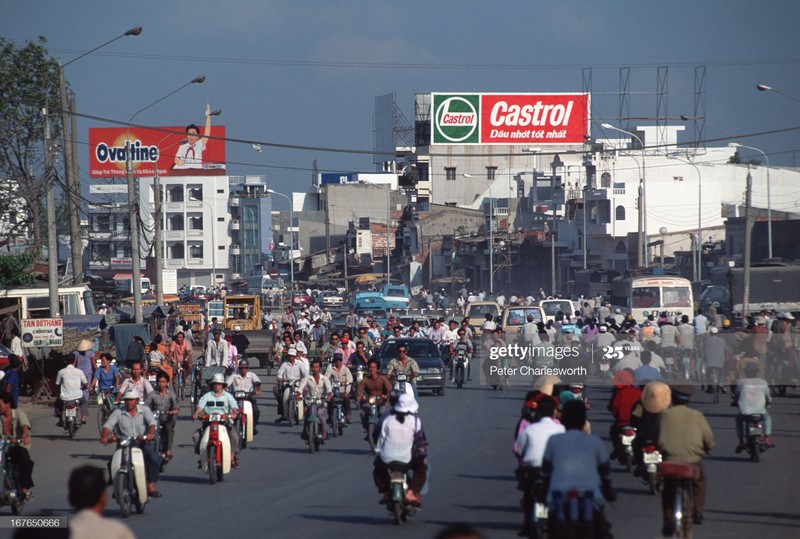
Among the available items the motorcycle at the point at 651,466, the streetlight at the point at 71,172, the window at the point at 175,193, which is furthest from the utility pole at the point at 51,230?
Result: the window at the point at 175,193

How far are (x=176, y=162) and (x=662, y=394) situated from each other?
92263 millimetres

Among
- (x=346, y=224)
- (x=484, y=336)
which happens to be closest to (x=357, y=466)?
(x=484, y=336)

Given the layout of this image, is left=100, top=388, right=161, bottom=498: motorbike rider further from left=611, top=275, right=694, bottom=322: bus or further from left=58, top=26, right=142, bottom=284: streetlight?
left=611, top=275, right=694, bottom=322: bus

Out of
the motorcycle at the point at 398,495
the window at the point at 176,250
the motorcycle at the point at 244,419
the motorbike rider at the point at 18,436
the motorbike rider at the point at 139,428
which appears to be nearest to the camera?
the motorcycle at the point at 398,495

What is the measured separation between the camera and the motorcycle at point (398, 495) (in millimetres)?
12305

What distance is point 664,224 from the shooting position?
82.6m

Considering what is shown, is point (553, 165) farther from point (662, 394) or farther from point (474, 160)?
point (662, 394)

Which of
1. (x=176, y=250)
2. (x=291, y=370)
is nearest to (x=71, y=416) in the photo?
(x=291, y=370)

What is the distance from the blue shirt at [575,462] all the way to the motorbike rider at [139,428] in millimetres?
6507

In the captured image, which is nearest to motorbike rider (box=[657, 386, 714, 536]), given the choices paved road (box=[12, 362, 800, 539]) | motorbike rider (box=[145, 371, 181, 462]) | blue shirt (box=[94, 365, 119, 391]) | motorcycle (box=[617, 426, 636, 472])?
paved road (box=[12, 362, 800, 539])

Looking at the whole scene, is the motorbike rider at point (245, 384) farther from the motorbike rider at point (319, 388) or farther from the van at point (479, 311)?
the van at point (479, 311)

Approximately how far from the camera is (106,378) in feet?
71.3

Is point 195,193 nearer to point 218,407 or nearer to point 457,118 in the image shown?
point 457,118

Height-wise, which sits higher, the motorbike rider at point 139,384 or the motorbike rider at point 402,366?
the motorbike rider at point 139,384
